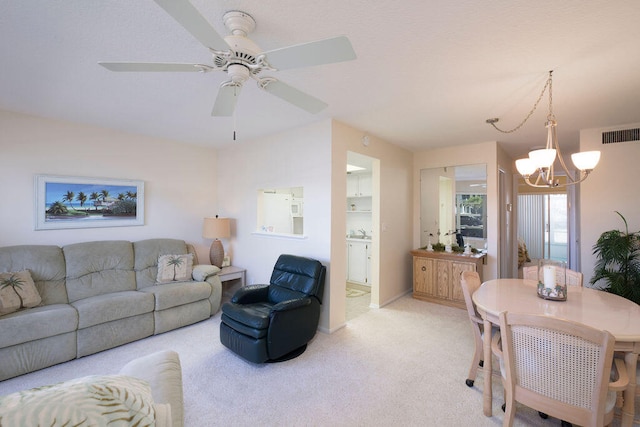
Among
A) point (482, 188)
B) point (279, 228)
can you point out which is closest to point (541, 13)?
point (482, 188)

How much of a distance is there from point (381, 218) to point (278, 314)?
7.30ft

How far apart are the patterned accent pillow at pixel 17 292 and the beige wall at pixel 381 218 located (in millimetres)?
3011

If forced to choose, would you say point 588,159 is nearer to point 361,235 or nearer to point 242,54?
point 242,54

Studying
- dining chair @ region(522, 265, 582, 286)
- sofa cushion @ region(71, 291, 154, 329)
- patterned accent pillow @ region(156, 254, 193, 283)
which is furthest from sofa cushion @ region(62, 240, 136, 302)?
dining chair @ region(522, 265, 582, 286)

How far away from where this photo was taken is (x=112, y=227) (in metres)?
3.74

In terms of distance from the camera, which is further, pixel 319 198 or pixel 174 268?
pixel 174 268

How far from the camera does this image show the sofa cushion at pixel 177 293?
3.17 metres

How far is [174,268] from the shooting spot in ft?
12.0

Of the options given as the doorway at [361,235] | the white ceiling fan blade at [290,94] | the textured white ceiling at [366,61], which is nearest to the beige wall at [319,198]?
the doorway at [361,235]

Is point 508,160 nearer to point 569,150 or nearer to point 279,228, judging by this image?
point 569,150

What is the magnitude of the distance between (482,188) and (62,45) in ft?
16.4

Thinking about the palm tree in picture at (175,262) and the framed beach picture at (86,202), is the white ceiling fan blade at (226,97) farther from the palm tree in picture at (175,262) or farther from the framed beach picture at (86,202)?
the framed beach picture at (86,202)

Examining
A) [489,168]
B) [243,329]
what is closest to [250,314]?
[243,329]

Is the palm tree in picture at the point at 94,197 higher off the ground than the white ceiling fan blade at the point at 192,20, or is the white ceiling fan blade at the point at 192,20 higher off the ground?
the white ceiling fan blade at the point at 192,20
